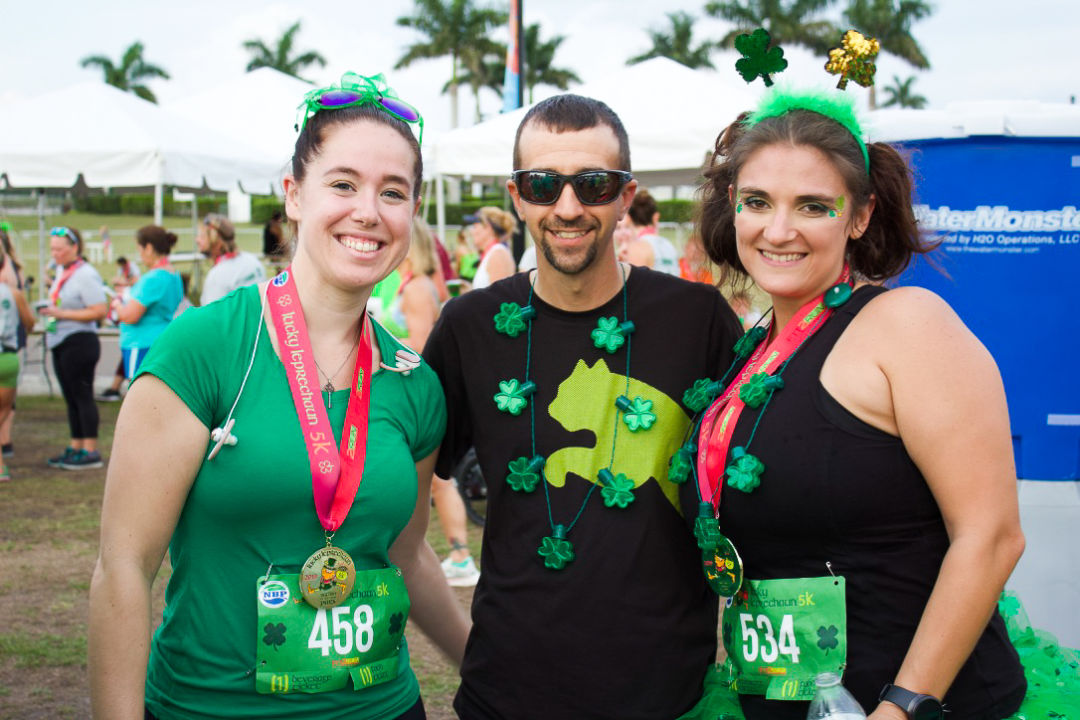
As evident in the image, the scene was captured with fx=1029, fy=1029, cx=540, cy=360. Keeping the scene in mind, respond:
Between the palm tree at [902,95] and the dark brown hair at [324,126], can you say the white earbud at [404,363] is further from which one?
the palm tree at [902,95]

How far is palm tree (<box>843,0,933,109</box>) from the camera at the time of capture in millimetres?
44781

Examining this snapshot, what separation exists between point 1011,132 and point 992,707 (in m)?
2.49

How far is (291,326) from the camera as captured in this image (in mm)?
2133

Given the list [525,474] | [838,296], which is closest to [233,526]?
[525,474]

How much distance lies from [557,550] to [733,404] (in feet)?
1.74

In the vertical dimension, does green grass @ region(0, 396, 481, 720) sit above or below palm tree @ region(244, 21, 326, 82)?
below

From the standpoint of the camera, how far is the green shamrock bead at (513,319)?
8.44ft

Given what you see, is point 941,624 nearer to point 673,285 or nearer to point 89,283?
point 673,285

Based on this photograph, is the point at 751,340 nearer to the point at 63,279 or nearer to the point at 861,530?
the point at 861,530

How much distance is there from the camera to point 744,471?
207cm

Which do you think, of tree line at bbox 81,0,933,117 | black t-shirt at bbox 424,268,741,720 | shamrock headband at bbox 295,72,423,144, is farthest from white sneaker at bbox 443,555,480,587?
tree line at bbox 81,0,933,117

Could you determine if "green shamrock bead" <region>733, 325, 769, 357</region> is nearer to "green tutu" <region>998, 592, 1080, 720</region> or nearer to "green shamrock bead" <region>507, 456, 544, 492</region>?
"green shamrock bead" <region>507, 456, 544, 492</region>

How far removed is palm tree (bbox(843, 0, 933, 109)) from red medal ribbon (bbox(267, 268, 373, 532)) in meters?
46.1

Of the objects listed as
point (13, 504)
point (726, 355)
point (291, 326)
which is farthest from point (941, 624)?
point (13, 504)
